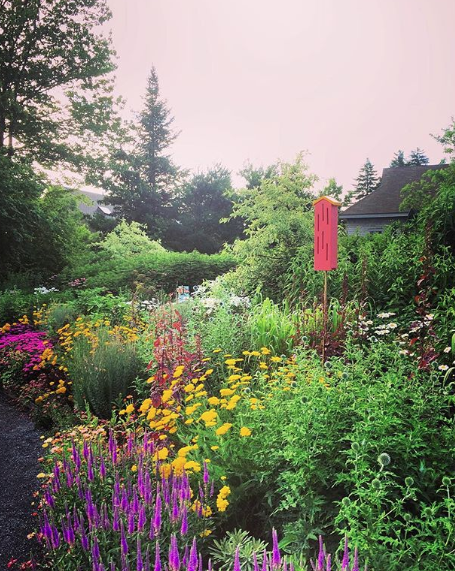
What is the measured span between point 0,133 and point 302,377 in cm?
1677

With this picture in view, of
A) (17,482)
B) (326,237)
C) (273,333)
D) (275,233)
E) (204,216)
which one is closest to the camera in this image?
(17,482)

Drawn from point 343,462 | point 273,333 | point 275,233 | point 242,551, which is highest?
point 275,233

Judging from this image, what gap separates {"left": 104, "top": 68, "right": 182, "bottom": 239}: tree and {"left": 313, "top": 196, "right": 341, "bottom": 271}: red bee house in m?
23.7

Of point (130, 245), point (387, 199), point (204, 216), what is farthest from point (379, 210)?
point (204, 216)

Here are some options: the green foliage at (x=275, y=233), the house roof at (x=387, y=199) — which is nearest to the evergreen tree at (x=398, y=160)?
the house roof at (x=387, y=199)

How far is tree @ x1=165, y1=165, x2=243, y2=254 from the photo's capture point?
27922 mm

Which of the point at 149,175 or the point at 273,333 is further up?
the point at 149,175

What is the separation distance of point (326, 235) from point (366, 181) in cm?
3656

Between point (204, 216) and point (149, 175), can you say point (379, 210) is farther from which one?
point (149, 175)

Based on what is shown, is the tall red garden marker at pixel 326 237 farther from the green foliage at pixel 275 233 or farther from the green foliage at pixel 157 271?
the green foliage at pixel 157 271

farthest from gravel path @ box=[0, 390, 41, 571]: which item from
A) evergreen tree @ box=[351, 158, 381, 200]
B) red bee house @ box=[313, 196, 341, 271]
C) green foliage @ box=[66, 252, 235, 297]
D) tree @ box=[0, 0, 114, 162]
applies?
evergreen tree @ box=[351, 158, 381, 200]

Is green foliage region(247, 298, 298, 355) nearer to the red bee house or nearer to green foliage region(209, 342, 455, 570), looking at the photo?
the red bee house

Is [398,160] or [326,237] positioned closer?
[326,237]

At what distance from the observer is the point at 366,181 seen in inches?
1496
